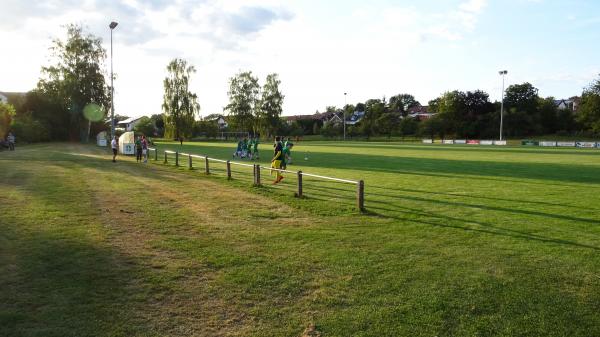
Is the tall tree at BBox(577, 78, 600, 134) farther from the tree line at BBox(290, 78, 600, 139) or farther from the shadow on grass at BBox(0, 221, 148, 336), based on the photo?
the shadow on grass at BBox(0, 221, 148, 336)

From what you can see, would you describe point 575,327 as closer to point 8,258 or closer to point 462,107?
point 8,258

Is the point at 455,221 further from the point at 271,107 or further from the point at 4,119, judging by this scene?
the point at 271,107

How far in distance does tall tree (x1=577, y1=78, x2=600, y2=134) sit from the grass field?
75.1 m

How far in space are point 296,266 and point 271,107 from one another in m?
87.9

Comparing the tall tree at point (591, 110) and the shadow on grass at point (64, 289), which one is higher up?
the tall tree at point (591, 110)

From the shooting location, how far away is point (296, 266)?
643 centimetres

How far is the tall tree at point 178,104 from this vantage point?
7744 cm

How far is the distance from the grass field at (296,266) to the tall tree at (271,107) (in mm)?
→ 80961

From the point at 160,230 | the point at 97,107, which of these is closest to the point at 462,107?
the point at 97,107

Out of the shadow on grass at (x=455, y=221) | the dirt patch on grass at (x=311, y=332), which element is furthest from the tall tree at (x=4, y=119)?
the dirt patch on grass at (x=311, y=332)

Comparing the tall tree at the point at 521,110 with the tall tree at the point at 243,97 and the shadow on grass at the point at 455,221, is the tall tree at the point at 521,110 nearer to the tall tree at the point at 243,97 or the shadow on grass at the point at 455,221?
the tall tree at the point at 243,97

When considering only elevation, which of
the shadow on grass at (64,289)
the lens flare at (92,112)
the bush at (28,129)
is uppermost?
the lens flare at (92,112)

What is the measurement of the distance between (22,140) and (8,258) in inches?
2062

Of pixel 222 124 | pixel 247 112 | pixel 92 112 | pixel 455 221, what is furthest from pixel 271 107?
pixel 455 221
